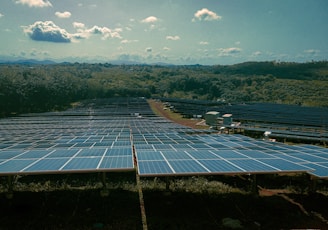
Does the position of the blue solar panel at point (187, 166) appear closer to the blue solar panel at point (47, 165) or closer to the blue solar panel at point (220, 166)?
the blue solar panel at point (220, 166)

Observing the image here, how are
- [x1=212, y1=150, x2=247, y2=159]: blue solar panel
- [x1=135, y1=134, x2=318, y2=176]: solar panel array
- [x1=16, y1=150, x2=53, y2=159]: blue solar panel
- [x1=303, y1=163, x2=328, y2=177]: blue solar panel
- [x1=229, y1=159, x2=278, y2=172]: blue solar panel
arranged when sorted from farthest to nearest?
[x1=212, y1=150, x2=247, y2=159]: blue solar panel → [x1=16, y1=150, x2=53, y2=159]: blue solar panel → [x1=303, y1=163, x2=328, y2=177]: blue solar panel → [x1=229, y1=159, x2=278, y2=172]: blue solar panel → [x1=135, y1=134, x2=318, y2=176]: solar panel array

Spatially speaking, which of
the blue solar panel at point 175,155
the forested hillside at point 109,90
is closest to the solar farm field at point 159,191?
the blue solar panel at point 175,155

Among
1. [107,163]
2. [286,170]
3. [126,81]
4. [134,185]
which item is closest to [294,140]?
[286,170]

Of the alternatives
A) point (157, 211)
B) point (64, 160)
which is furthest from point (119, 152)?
point (157, 211)

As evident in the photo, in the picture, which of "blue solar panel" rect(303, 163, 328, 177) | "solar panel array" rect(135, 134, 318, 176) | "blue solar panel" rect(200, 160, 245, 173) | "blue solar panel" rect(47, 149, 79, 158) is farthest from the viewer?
"blue solar panel" rect(47, 149, 79, 158)

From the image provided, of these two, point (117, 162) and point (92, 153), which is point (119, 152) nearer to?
point (92, 153)

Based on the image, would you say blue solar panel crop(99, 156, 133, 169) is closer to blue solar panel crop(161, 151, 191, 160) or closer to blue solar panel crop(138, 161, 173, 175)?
blue solar panel crop(138, 161, 173, 175)

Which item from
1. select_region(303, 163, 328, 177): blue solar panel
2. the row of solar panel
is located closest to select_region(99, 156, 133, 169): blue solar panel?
the row of solar panel

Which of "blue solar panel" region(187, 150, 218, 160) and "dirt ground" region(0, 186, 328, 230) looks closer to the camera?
"dirt ground" region(0, 186, 328, 230)

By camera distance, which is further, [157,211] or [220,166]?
[220,166]

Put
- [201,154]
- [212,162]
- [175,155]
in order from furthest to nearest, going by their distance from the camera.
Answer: [201,154] < [175,155] < [212,162]

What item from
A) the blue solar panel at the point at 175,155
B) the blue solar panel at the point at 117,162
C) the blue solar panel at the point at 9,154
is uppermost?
the blue solar panel at the point at 117,162

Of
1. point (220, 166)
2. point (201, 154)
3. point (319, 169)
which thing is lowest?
point (319, 169)
